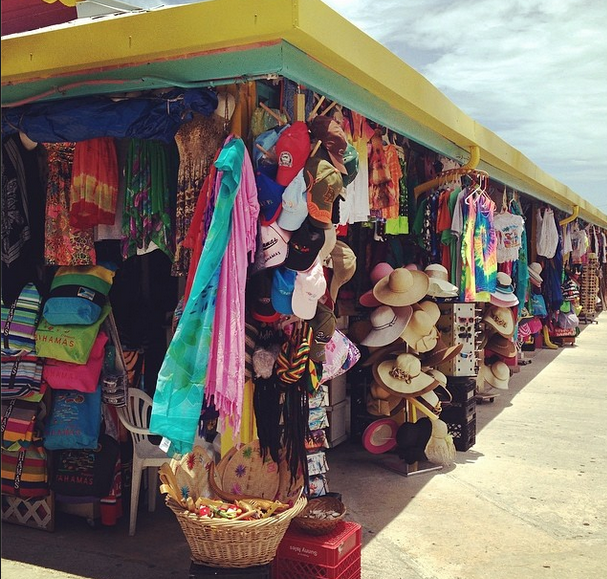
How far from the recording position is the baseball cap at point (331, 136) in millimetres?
3289

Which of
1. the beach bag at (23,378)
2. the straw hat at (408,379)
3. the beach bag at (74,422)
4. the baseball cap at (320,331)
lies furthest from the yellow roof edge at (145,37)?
the straw hat at (408,379)

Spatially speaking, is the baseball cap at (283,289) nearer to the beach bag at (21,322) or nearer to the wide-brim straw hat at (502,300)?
the beach bag at (21,322)

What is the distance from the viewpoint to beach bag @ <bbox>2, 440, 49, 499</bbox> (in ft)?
13.3

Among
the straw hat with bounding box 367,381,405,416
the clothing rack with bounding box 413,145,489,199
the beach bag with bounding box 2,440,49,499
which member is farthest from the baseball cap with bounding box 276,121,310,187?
the clothing rack with bounding box 413,145,489,199

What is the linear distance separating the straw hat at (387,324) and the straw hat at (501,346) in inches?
108

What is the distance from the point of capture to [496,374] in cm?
759

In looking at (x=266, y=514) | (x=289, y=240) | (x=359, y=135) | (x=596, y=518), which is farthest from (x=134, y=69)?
(x=596, y=518)

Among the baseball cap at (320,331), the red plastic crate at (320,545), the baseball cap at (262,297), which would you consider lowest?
the red plastic crate at (320,545)

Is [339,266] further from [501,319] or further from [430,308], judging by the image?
[501,319]

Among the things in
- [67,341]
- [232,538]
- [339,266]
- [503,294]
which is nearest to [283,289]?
[339,266]

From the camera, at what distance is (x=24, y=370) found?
397 centimetres

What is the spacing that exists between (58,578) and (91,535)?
56 cm

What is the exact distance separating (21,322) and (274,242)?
1722 millimetres

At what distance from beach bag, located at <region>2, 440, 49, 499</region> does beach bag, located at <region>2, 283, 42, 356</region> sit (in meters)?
0.57
